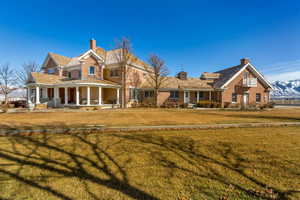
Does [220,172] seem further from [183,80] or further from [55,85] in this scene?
[183,80]

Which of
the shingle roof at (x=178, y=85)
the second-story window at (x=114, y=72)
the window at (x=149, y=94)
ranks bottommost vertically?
the window at (x=149, y=94)

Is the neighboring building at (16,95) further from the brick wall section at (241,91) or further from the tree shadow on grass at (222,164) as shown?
the brick wall section at (241,91)

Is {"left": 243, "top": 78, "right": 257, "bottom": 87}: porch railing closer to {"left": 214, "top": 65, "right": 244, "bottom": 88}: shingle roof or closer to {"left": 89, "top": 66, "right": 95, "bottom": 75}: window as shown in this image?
{"left": 214, "top": 65, "right": 244, "bottom": 88}: shingle roof

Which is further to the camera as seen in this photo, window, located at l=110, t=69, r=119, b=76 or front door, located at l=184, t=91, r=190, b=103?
front door, located at l=184, t=91, r=190, b=103

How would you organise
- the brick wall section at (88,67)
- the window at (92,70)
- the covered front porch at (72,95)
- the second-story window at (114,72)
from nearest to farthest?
1. the covered front porch at (72,95)
2. the brick wall section at (88,67)
3. the window at (92,70)
4. the second-story window at (114,72)

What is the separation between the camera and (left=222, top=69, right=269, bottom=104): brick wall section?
2350cm

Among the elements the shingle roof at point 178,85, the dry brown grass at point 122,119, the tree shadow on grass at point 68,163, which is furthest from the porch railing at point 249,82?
the tree shadow on grass at point 68,163

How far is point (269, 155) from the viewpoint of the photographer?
4.25 metres

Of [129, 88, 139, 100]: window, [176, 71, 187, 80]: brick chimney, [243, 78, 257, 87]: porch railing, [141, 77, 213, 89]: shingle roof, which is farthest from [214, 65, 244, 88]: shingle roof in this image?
[129, 88, 139, 100]: window

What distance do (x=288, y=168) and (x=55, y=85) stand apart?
22.8 metres

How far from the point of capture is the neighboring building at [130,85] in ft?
69.5

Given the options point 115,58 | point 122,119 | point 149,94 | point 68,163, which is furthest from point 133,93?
point 68,163

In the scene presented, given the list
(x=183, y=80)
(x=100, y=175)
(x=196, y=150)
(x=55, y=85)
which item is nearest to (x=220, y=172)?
(x=196, y=150)

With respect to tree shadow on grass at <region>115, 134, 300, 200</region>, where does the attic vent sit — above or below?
above
